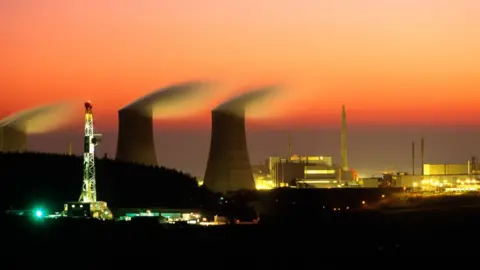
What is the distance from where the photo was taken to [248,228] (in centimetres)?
3553

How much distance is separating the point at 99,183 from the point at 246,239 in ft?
101

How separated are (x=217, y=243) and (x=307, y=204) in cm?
3637

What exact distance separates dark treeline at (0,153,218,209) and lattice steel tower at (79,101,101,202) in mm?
4269

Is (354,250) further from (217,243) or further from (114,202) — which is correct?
(114,202)

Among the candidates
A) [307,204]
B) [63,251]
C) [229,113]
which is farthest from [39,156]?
[63,251]

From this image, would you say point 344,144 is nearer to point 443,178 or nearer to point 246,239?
point 443,178

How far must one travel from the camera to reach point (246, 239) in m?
29.7

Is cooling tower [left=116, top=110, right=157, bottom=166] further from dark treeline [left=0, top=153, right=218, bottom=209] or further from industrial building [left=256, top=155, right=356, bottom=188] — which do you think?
industrial building [left=256, top=155, right=356, bottom=188]

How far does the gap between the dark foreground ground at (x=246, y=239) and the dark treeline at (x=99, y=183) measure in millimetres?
15095

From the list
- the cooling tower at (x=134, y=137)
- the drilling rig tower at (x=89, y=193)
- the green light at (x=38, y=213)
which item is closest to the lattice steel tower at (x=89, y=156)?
the drilling rig tower at (x=89, y=193)

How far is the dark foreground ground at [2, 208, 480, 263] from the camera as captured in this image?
2512 centimetres

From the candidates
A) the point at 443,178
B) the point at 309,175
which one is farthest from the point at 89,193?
the point at 443,178

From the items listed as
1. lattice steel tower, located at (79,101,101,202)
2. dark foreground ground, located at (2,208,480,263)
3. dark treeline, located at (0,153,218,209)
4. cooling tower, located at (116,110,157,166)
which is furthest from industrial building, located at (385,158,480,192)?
dark foreground ground, located at (2,208,480,263)

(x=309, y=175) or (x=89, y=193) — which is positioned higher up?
(x=309, y=175)
